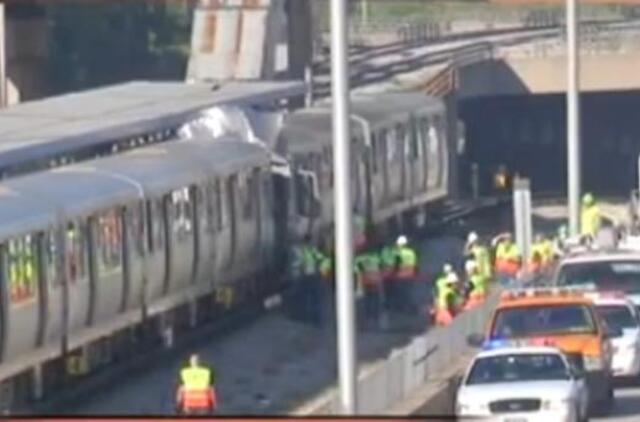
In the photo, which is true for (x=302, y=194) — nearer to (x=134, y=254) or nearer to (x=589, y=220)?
(x=589, y=220)

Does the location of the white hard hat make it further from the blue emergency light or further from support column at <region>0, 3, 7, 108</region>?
support column at <region>0, 3, 7, 108</region>

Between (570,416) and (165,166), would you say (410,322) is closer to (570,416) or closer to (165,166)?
(165,166)

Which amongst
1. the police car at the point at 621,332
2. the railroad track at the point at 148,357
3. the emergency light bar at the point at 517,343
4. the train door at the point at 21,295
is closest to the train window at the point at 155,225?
the railroad track at the point at 148,357

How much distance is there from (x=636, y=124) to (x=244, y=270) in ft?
89.1

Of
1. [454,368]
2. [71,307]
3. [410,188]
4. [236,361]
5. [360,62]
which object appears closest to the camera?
[454,368]

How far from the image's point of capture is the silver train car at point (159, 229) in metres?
33.6

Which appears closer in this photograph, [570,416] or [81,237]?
[570,416]

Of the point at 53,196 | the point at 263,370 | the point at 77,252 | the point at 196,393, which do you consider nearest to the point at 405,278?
the point at 263,370

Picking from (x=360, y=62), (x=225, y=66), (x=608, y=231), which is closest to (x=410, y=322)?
(x=608, y=231)

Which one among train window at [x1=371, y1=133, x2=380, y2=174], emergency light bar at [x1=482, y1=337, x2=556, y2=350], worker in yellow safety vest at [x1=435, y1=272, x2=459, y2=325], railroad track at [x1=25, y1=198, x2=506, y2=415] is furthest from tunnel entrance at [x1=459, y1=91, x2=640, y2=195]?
emergency light bar at [x1=482, y1=337, x2=556, y2=350]

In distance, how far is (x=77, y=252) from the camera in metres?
35.4

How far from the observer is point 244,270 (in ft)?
143

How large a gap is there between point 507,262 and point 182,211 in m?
4.81

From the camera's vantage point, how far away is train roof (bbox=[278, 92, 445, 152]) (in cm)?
4896
